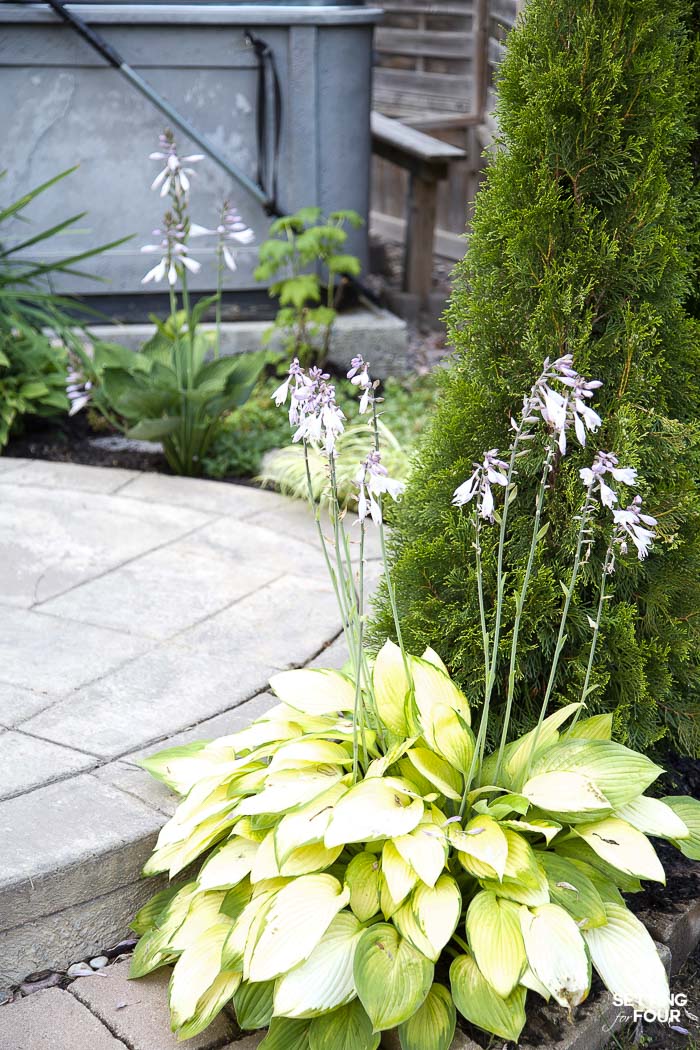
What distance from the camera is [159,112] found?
5730mm

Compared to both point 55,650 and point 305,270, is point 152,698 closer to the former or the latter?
point 55,650

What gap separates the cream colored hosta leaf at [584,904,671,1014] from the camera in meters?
1.82

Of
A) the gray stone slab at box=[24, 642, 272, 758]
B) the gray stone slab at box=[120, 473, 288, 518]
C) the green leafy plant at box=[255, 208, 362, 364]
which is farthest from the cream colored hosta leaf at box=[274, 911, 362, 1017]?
the green leafy plant at box=[255, 208, 362, 364]

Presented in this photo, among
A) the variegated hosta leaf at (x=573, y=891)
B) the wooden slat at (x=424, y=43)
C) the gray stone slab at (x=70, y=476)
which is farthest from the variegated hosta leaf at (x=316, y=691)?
the wooden slat at (x=424, y=43)

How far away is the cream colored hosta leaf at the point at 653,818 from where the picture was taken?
78.5 inches

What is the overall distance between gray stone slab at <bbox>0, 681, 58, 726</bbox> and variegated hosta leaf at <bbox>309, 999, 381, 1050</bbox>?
1.11 meters

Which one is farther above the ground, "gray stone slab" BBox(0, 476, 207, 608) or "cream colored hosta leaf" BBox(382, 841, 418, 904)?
"cream colored hosta leaf" BBox(382, 841, 418, 904)

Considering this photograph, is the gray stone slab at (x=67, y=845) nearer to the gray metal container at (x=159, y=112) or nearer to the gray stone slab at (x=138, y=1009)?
the gray stone slab at (x=138, y=1009)

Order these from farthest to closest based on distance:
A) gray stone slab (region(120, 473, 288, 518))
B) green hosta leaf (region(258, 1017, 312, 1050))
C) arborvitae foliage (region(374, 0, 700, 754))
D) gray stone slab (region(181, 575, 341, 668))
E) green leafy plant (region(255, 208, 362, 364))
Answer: green leafy plant (region(255, 208, 362, 364))
gray stone slab (region(120, 473, 288, 518))
gray stone slab (region(181, 575, 341, 668))
arborvitae foliage (region(374, 0, 700, 754))
green hosta leaf (region(258, 1017, 312, 1050))

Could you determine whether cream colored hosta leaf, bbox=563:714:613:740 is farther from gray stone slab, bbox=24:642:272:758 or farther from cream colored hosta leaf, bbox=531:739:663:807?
gray stone slab, bbox=24:642:272:758

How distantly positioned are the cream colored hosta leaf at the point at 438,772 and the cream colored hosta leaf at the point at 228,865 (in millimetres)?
360

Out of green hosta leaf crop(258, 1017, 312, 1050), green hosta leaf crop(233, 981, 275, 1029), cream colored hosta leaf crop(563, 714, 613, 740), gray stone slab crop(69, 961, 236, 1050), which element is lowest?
gray stone slab crop(69, 961, 236, 1050)

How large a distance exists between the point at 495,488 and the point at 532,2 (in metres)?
0.98

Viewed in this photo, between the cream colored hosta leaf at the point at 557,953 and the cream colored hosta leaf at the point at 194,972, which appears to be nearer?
the cream colored hosta leaf at the point at 557,953
